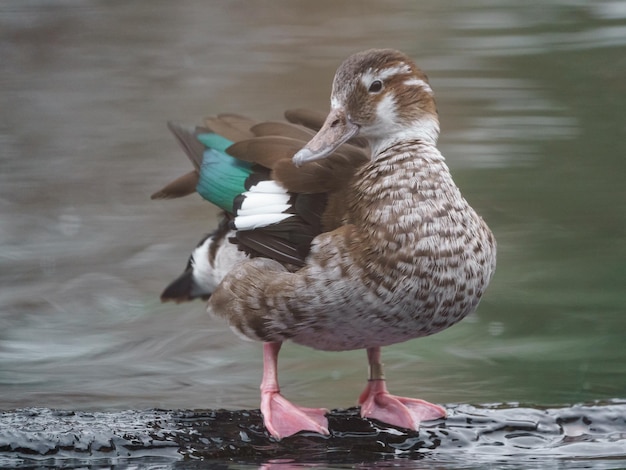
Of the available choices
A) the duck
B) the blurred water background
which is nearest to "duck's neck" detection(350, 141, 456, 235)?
the duck

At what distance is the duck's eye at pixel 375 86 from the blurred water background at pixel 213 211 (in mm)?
2396

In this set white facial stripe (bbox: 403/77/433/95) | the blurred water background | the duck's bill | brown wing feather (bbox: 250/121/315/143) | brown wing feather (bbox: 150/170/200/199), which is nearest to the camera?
the duck's bill

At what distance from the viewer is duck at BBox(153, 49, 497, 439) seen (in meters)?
4.04

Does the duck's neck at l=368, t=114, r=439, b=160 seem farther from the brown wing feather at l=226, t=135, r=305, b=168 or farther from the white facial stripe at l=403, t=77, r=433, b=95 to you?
the brown wing feather at l=226, t=135, r=305, b=168

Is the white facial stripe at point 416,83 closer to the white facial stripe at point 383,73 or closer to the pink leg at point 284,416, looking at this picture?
the white facial stripe at point 383,73

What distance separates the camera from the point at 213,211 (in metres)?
9.43

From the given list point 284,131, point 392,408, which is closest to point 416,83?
point 284,131

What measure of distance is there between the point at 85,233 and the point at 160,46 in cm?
385

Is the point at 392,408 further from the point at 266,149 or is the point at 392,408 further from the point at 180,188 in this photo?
the point at 180,188

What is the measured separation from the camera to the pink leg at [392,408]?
4240mm

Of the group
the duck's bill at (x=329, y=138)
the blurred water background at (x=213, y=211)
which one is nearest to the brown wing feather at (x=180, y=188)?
the duck's bill at (x=329, y=138)

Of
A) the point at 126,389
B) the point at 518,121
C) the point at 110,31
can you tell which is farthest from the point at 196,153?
the point at 110,31

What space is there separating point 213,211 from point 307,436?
5.41m

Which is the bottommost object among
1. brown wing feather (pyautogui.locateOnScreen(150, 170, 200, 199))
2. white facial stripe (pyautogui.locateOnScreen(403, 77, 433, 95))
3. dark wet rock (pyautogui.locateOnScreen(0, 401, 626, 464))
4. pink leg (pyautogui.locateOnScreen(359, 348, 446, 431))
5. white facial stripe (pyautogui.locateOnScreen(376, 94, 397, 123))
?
dark wet rock (pyautogui.locateOnScreen(0, 401, 626, 464))
